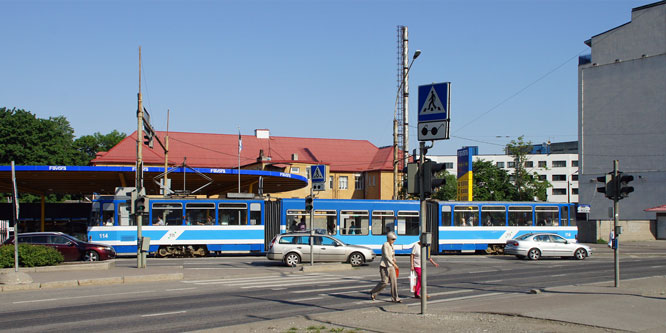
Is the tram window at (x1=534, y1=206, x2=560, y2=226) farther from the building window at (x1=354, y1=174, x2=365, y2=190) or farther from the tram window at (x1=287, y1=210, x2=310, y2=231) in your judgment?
the building window at (x1=354, y1=174, x2=365, y2=190)

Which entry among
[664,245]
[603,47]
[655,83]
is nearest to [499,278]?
[664,245]

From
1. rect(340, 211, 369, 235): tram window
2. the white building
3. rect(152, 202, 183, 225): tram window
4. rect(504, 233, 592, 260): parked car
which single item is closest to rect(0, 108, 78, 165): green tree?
rect(152, 202, 183, 225): tram window

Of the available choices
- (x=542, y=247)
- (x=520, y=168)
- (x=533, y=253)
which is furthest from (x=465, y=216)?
(x=520, y=168)

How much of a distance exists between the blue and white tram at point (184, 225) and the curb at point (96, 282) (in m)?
10.8

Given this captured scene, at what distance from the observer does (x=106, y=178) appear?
3941cm

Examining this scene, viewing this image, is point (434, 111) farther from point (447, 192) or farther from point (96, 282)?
point (447, 192)

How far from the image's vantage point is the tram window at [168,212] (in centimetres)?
3184

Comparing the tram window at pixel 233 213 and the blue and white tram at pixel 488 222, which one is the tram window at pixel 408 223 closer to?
the blue and white tram at pixel 488 222

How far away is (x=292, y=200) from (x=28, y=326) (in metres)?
21.3

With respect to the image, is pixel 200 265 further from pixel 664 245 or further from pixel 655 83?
pixel 655 83

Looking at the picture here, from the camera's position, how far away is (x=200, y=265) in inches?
1068

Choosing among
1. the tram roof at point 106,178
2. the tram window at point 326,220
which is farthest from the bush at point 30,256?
the tram window at point 326,220

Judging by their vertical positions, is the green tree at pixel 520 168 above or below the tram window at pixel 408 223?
above

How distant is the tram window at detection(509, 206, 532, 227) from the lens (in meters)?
35.8
